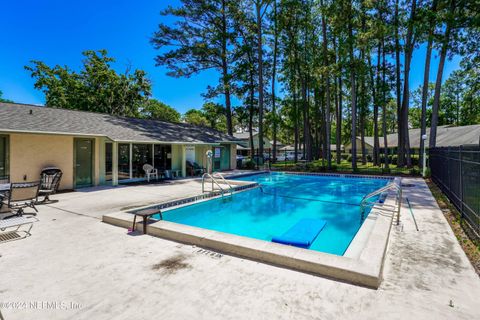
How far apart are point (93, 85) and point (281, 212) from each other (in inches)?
1094

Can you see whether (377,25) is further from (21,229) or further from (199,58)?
(21,229)

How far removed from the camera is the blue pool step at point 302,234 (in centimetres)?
514

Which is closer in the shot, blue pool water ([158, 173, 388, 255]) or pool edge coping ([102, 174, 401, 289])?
pool edge coping ([102, 174, 401, 289])

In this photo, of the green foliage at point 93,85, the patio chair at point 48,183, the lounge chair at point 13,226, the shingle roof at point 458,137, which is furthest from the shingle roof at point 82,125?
the shingle roof at point 458,137

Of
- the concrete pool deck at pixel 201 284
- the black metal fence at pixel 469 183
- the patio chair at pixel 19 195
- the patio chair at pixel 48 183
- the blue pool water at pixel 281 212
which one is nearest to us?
the concrete pool deck at pixel 201 284

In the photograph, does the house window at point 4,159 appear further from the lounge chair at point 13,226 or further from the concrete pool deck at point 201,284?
the concrete pool deck at point 201,284

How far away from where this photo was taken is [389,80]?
21000 mm

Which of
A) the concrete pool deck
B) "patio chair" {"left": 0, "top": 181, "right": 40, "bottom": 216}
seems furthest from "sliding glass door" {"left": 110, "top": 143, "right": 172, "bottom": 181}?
the concrete pool deck

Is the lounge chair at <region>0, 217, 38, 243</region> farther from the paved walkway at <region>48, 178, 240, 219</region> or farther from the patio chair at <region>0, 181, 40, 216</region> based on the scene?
the paved walkway at <region>48, 178, 240, 219</region>

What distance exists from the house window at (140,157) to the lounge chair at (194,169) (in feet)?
9.39

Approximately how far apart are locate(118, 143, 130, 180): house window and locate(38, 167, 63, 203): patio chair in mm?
3094

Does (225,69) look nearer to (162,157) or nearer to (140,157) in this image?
(162,157)

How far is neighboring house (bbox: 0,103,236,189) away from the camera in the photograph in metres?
8.85

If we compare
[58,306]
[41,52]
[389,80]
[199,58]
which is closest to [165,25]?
[199,58]
